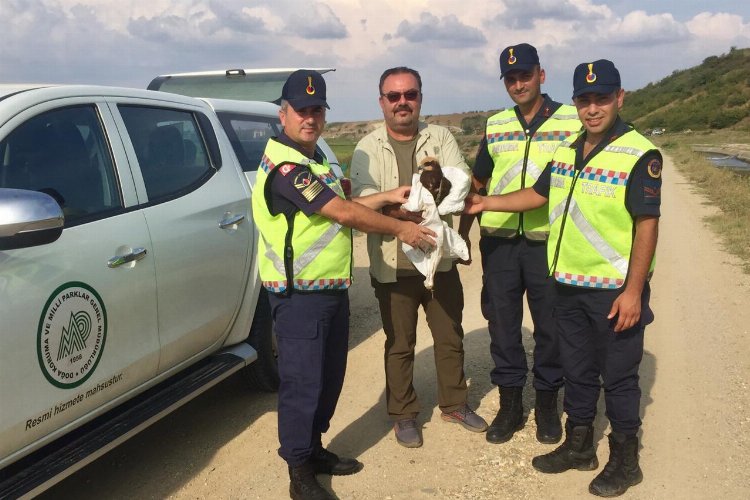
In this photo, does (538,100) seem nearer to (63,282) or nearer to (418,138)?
(418,138)

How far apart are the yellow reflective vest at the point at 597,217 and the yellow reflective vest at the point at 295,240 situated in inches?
44.1

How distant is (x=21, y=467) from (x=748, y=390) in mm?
4224

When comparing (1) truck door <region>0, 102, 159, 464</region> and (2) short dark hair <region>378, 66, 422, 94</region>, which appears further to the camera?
(2) short dark hair <region>378, 66, 422, 94</region>

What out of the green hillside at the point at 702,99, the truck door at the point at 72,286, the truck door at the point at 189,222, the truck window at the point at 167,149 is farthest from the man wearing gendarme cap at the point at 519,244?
the green hillside at the point at 702,99

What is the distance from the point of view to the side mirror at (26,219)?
2.16 meters

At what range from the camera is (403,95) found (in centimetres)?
349

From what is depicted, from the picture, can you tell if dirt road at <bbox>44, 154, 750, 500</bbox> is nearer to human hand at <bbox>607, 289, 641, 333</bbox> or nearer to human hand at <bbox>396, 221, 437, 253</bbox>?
human hand at <bbox>607, 289, 641, 333</bbox>

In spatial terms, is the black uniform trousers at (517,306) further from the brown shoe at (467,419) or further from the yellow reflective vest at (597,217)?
the yellow reflective vest at (597,217)

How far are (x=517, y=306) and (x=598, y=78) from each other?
142 centimetres

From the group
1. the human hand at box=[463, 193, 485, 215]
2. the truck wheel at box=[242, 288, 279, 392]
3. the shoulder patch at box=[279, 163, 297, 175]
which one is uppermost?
the shoulder patch at box=[279, 163, 297, 175]

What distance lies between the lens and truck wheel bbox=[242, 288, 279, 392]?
4.10 meters

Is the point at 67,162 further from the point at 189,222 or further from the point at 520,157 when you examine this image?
the point at 520,157

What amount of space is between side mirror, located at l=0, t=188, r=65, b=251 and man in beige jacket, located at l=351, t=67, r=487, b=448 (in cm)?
168

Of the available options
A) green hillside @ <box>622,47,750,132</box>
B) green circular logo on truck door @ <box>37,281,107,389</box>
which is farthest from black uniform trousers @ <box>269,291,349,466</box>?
green hillside @ <box>622,47,750,132</box>
